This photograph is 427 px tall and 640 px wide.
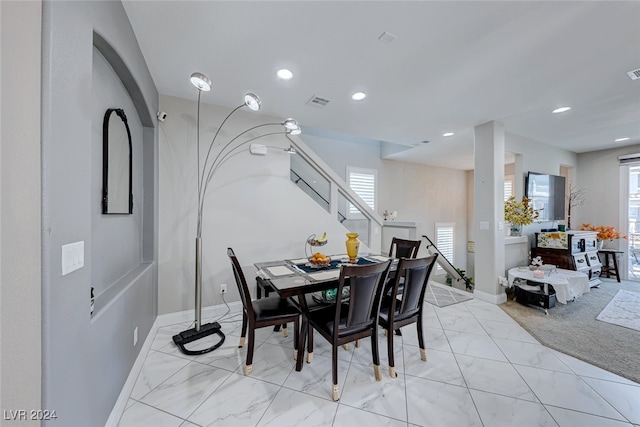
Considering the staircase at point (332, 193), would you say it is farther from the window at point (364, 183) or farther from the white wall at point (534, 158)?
the white wall at point (534, 158)

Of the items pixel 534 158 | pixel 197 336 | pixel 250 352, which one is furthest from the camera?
pixel 534 158

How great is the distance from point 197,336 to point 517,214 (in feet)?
16.8

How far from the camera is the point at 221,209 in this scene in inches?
130

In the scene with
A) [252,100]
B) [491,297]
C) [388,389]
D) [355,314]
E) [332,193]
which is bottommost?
[388,389]

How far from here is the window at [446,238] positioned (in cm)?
726

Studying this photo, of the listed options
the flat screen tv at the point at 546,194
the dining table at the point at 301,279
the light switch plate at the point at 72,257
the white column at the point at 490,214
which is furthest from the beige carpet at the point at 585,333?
the light switch plate at the point at 72,257

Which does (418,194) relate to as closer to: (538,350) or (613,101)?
(613,101)

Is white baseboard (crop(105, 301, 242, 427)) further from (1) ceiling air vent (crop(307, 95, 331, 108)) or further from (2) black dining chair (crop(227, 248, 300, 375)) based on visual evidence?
(1) ceiling air vent (crop(307, 95, 331, 108))

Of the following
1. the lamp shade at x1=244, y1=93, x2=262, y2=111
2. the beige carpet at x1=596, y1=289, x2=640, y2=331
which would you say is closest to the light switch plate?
the lamp shade at x1=244, y1=93, x2=262, y2=111

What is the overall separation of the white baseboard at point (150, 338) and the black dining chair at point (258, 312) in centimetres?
84

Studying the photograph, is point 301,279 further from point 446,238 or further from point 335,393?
point 446,238

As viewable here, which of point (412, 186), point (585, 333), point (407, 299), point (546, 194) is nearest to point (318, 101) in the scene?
point (407, 299)
